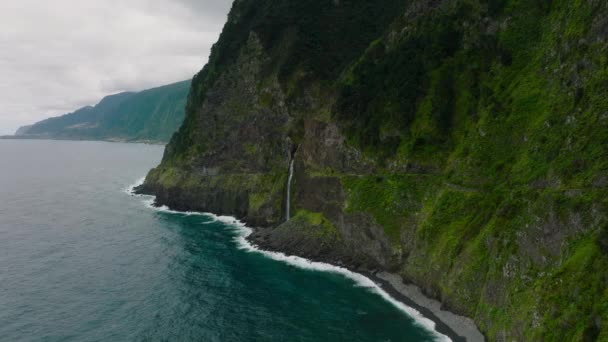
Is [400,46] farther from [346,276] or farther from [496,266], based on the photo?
[496,266]

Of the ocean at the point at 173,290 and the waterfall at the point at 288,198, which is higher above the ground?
the waterfall at the point at 288,198

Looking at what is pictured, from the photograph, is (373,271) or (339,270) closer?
(373,271)

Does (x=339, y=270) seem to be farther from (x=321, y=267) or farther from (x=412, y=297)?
(x=412, y=297)

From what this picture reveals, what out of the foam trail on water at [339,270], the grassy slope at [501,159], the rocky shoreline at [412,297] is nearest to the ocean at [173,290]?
the foam trail on water at [339,270]

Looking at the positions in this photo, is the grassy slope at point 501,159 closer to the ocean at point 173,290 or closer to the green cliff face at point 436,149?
the green cliff face at point 436,149

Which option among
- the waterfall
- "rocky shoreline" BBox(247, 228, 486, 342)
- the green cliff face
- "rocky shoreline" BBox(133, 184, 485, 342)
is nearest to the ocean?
"rocky shoreline" BBox(247, 228, 486, 342)

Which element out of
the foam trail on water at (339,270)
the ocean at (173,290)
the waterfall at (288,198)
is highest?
the waterfall at (288,198)

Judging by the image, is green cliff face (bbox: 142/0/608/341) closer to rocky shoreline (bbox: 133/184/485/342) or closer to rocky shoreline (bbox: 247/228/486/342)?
rocky shoreline (bbox: 133/184/485/342)

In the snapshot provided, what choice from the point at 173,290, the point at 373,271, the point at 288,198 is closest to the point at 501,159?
the point at 373,271

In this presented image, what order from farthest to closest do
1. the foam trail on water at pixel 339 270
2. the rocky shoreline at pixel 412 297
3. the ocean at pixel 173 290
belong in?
the foam trail on water at pixel 339 270 < the ocean at pixel 173 290 < the rocky shoreline at pixel 412 297
